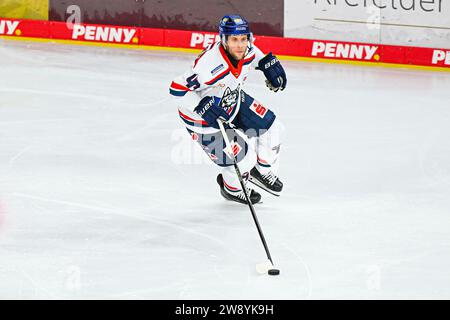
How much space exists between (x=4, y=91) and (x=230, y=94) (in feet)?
12.9

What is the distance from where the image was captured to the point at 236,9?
12117 millimetres

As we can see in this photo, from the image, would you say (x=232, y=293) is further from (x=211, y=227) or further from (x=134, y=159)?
(x=134, y=159)

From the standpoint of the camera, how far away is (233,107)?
6.65 m

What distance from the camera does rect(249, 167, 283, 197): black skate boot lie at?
682cm

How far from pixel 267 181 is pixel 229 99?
60 cm

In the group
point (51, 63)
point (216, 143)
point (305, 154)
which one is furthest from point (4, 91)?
point (216, 143)

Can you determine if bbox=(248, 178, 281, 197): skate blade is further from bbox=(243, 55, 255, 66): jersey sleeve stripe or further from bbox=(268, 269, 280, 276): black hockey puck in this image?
bbox=(268, 269, 280, 276): black hockey puck

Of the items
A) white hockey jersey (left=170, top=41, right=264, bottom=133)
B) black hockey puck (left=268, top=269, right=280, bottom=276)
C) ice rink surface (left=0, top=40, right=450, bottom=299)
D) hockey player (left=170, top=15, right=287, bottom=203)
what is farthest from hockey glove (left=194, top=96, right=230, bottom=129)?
black hockey puck (left=268, top=269, right=280, bottom=276)

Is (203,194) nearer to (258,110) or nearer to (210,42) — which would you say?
(258,110)

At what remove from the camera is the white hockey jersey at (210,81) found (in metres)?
6.36

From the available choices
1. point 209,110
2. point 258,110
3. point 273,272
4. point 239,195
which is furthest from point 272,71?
point 273,272

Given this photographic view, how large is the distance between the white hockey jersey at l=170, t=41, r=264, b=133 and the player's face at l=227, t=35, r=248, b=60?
7 centimetres

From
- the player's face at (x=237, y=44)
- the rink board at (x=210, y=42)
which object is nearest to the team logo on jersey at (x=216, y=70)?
the player's face at (x=237, y=44)

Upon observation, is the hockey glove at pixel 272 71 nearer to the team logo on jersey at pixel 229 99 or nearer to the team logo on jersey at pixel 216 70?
the team logo on jersey at pixel 229 99
